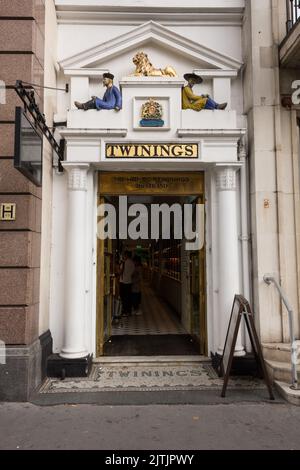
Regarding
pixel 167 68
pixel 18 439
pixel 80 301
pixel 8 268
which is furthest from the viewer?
pixel 167 68

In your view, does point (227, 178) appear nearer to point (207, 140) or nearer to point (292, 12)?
point (207, 140)

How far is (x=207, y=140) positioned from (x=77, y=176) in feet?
7.25

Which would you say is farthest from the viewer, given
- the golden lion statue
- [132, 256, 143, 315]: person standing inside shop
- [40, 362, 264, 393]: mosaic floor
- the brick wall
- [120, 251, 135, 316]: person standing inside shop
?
[132, 256, 143, 315]: person standing inside shop

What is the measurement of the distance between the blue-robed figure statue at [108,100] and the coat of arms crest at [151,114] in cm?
43

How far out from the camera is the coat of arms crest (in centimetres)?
590

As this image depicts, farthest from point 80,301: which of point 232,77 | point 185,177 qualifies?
point 232,77

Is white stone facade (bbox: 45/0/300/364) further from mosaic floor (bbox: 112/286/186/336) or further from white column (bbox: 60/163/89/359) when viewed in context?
mosaic floor (bbox: 112/286/186/336)

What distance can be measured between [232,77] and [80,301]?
4.62 m

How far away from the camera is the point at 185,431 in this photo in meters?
3.91

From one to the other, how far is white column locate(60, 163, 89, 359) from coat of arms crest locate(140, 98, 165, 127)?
1.22m

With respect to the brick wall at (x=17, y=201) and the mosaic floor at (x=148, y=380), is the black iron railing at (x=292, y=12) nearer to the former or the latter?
the brick wall at (x=17, y=201)

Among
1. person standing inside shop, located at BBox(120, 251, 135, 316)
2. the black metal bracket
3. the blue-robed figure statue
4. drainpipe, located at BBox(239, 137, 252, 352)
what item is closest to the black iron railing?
drainpipe, located at BBox(239, 137, 252, 352)

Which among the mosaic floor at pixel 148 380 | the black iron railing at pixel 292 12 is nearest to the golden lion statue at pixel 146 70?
Result: the black iron railing at pixel 292 12

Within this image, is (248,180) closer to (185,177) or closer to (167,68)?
(185,177)
